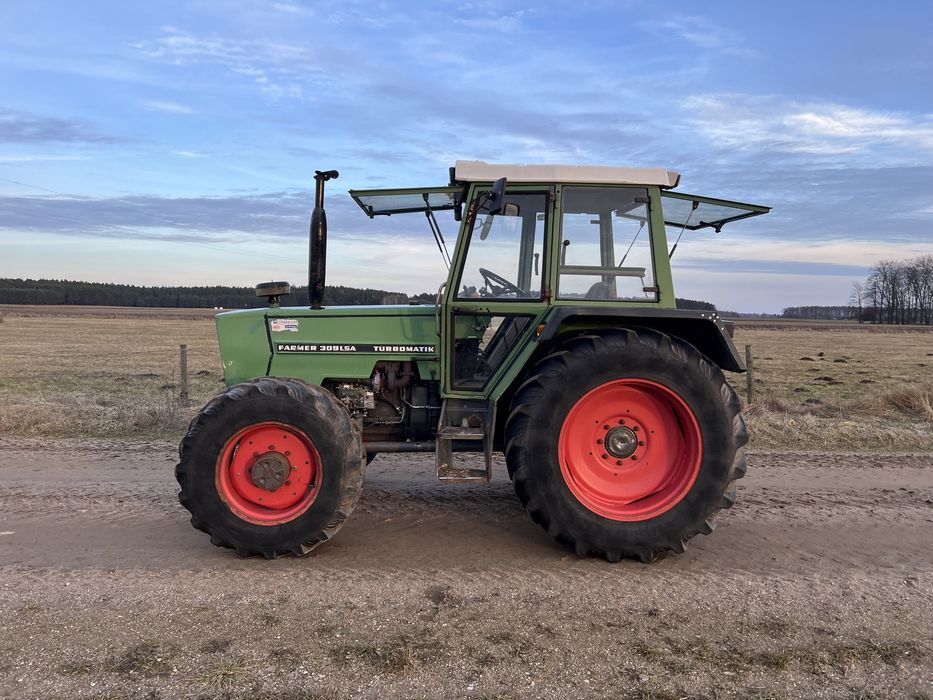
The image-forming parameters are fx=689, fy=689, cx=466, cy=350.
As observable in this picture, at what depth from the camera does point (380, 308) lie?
16.2 feet

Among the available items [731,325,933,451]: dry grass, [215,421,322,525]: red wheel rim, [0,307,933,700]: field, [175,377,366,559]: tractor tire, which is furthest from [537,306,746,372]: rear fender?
[731,325,933,451]: dry grass

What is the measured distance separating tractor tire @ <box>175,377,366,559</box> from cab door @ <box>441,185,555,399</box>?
0.91 meters

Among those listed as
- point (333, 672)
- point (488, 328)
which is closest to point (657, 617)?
point (333, 672)

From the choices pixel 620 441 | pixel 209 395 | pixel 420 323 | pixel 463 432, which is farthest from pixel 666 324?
pixel 209 395

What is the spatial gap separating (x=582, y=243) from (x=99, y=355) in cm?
1996

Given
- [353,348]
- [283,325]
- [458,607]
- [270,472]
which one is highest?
[283,325]

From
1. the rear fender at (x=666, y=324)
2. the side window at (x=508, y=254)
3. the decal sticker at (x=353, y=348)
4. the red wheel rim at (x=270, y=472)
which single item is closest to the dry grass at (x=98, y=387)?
the decal sticker at (x=353, y=348)

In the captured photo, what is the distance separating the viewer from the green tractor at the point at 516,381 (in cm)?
422

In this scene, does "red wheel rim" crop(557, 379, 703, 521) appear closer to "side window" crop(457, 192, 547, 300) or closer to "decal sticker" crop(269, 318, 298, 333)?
"side window" crop(457, 192, 547, 300)

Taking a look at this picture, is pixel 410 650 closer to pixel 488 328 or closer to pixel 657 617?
pixel 657 617

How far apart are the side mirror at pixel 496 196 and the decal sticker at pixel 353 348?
114 centimetres

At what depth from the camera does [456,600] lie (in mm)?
3676

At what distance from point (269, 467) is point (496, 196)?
2173mm

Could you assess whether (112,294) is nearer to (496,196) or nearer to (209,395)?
(209,395)
